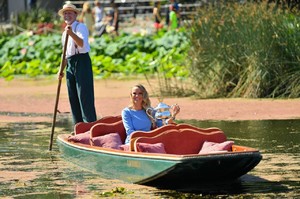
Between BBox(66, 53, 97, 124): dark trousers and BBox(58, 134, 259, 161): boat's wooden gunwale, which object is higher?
BBox(66, 53, 97, 124): dark trousers

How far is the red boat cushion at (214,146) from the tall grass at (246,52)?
8764 millimetres

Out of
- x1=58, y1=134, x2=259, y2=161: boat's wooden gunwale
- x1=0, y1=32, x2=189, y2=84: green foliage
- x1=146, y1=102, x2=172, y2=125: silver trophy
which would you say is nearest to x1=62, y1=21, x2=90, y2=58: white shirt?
x1=58, y1=134, x2=259, y2=161: boat's wooden gunwale

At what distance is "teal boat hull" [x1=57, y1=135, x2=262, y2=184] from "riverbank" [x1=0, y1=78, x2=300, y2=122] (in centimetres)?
686

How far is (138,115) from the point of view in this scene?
12.5 meters

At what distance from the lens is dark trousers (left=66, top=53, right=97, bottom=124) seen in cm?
1473

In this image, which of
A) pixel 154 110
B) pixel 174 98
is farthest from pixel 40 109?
pixel 154 110

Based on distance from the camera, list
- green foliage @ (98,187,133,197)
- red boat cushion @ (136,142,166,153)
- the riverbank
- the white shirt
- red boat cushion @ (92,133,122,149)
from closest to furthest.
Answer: green foliage @ (98,187,133,197) → red boat cushion @ (136,142,166,153) → red boat cushion @ (92,133,122,149) → the white shirt → the riverbank

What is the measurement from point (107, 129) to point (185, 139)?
1351mm

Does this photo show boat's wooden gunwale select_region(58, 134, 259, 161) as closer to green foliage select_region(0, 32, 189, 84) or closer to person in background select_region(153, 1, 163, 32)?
green foliage select_region(0, 32, 189, 84)

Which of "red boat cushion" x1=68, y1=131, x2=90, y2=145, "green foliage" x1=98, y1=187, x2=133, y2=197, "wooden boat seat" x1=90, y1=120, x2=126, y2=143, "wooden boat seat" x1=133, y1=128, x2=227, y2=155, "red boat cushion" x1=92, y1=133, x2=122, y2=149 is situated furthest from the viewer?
"red boat cushion" x1=68, y1=131, x2=90, y2=145

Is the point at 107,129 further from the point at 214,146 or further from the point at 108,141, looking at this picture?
the point at 214,146

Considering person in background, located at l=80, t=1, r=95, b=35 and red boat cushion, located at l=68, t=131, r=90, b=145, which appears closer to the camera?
red boat cushion, located at l=68, t=131, r=90, b=145

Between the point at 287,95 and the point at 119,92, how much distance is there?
15.4ft

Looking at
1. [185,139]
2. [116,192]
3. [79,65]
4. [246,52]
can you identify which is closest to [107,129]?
[185,139]
